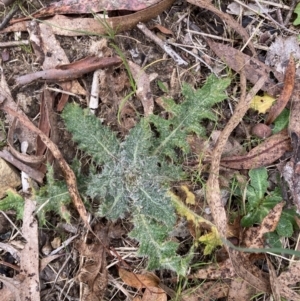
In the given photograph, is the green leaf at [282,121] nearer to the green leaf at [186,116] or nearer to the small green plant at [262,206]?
the small green plant at [262,206]

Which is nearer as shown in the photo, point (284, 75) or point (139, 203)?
point (139, 203)

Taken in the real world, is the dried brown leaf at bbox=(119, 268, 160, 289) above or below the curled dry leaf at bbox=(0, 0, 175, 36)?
below

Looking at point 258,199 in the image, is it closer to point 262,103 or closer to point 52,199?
point 262,103

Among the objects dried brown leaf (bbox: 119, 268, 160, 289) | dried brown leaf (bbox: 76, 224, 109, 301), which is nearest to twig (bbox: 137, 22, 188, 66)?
A: dried brown leaf (bbox: 76, 224, 109, 301)

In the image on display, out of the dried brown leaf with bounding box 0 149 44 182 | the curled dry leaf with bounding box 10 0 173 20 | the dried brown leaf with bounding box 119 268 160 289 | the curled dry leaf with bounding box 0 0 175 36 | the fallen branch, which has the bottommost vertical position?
the dried brown leaf with bounding box 119 268 160 289

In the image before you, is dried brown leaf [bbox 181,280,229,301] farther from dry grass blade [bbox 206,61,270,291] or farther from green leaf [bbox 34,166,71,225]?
green leaf [bbox 34,166,71,225]

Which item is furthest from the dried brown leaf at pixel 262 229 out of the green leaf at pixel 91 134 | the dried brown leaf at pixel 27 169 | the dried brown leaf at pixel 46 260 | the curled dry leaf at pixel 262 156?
the dried brown leaf at pixel 27 169

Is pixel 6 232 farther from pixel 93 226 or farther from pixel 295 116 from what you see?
pixel 295 116

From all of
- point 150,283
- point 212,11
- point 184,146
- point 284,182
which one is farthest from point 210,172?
point 212,11

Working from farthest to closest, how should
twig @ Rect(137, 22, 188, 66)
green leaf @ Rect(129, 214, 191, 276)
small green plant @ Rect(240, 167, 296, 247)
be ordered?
twig @ Rect(137, 22, 188, 66), small green plant @ Rect(240, 167, 296, 247), green leaf @ Rect(129, 214, 191, 276)
